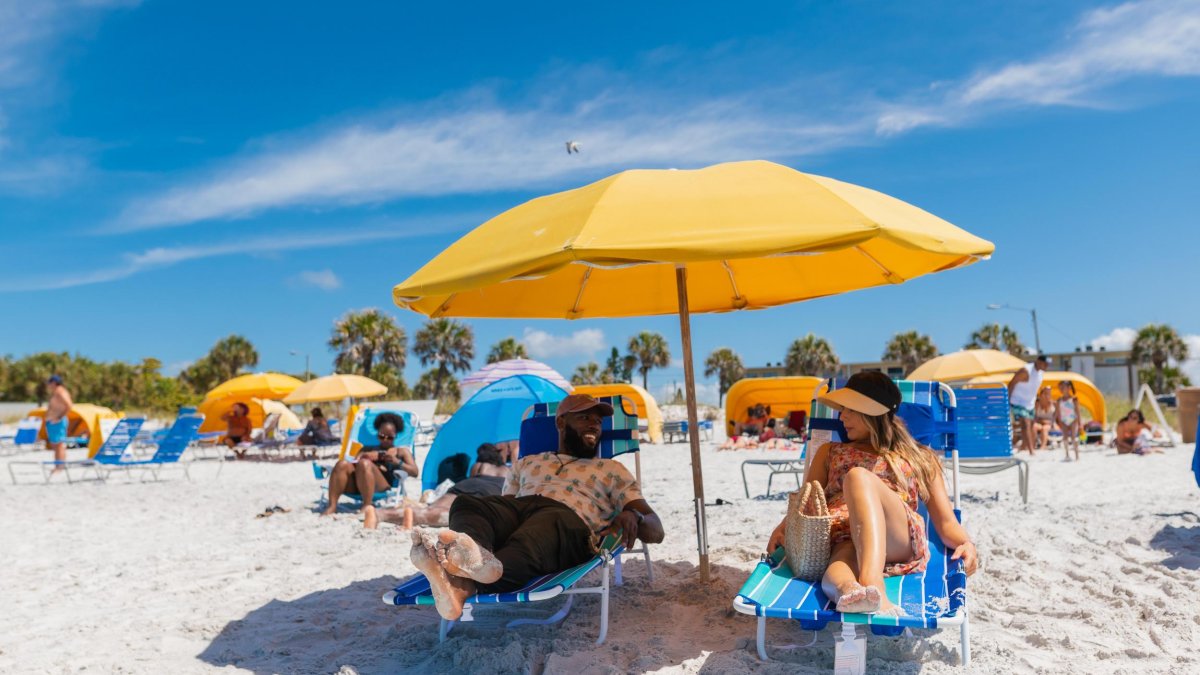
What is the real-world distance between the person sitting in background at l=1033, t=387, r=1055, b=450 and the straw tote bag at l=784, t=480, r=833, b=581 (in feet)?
39.9

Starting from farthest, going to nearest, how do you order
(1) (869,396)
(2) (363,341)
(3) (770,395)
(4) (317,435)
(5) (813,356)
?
(5) (813,356) < (2) (363,341) < (3) (770,395) < (4) (317,435) < (1) (869,396)

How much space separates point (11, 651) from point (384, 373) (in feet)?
126

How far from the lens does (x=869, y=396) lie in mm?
3473

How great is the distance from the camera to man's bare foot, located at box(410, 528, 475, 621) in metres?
3.05

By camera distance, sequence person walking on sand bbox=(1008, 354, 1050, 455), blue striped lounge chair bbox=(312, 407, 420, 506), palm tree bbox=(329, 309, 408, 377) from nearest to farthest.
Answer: blue striped lounge chair bbox=(312, 407, 420, 506) < person walking on sand bbox=(1008, 354, 1050, 455) < palm tree bbox=(329, 309, 408, 377)

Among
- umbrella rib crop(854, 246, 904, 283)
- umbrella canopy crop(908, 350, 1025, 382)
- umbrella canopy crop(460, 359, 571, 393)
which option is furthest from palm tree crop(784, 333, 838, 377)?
umbrella rib crop(854, 246, 904, 283)

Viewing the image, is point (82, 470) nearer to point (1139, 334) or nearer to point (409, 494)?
point (409, 494)

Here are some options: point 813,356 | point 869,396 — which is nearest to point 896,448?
point 869,396

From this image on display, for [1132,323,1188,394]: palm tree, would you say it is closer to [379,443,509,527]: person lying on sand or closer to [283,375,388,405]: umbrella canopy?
[283,375,388,405]: umbrella canopy

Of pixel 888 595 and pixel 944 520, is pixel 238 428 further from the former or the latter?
pixel 888 595

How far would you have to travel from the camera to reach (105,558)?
6195mm

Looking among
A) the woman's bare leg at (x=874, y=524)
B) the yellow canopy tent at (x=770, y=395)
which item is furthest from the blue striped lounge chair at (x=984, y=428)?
the yellow canopy tent at (x=770, y=395)

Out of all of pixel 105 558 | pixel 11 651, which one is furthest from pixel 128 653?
pixel 105 558

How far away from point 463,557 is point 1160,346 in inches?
2159
